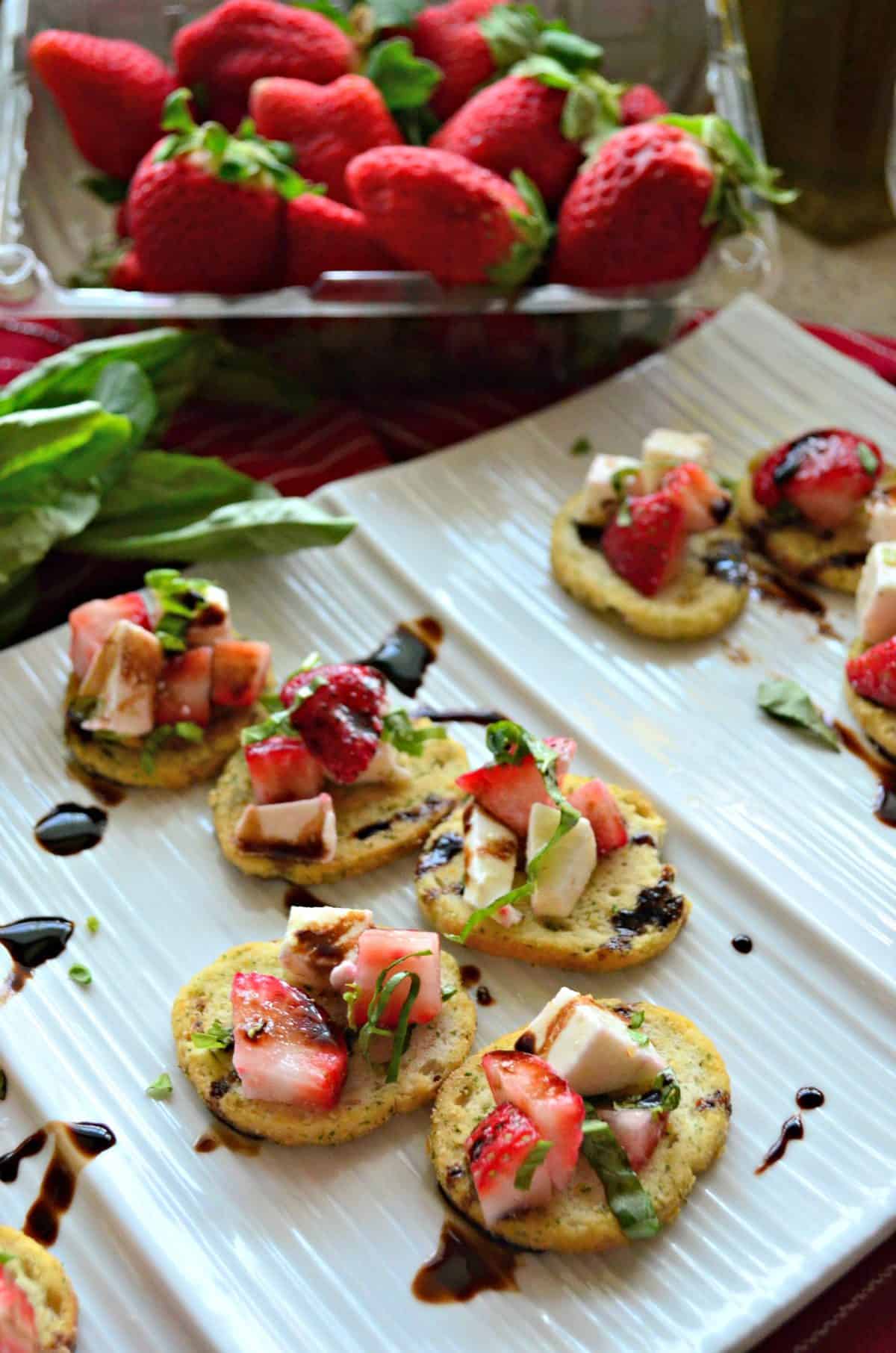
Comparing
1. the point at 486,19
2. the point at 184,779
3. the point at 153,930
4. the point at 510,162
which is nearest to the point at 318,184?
the point at 510,162

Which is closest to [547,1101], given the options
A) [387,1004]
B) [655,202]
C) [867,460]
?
[387,1004]

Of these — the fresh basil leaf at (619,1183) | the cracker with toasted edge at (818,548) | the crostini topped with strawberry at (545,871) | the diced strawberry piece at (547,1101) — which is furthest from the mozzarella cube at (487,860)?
the cracker with toasted edge at (818,548)

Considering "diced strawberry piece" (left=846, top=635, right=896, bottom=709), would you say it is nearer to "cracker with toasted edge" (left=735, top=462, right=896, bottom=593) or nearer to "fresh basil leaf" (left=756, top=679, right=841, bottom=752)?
"fresh basil leaf" (left=756, top=679, right=841, bottom=752)

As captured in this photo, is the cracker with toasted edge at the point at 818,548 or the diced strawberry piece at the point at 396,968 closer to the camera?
the diced strawberry piece at the point at 396,968

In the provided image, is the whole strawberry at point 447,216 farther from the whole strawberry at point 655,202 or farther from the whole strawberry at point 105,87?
the whole strawberry at point 105,87

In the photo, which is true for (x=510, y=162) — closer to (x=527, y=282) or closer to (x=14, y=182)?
(x=527, y=282)

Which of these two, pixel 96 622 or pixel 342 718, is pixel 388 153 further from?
pixel 342 718
